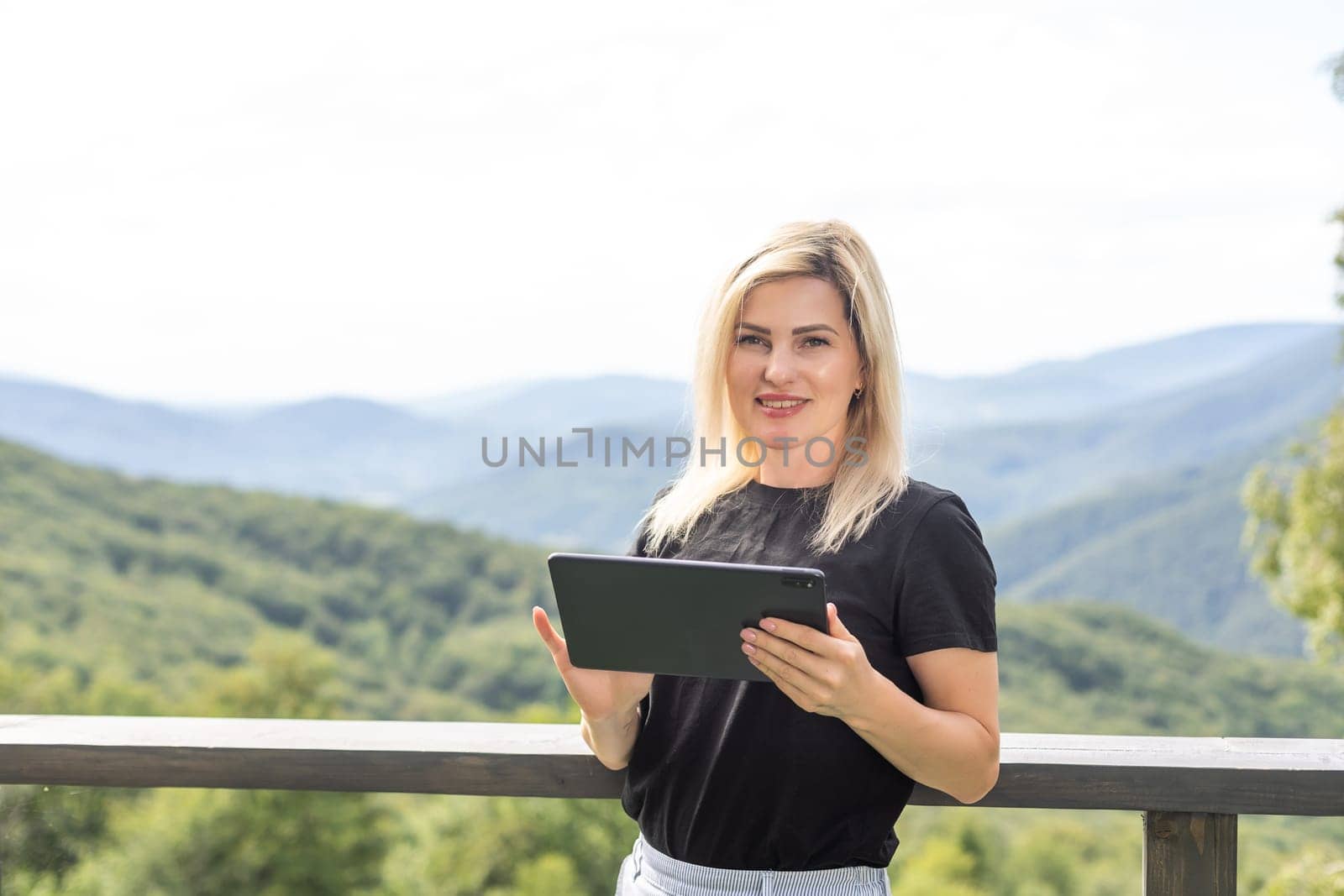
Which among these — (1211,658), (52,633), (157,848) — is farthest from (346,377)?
(157,848)

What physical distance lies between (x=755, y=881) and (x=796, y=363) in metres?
0.58

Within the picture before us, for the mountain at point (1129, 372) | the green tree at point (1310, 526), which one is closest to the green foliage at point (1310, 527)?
the green tree at point (1310, 526)

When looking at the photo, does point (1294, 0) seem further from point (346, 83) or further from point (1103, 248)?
point (1103, 248)

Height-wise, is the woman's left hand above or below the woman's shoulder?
below

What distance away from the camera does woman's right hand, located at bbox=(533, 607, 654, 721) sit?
50.3 inches

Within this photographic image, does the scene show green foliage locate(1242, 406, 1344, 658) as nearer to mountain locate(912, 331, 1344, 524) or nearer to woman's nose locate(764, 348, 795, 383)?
woman's nose locate(764, 348, 795, 383)

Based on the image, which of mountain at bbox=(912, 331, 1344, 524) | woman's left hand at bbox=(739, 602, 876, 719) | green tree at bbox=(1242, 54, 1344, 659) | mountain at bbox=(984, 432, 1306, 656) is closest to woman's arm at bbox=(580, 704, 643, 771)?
woman's left hand at bbox=(739, 602, 876, 719)

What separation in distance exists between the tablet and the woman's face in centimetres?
29

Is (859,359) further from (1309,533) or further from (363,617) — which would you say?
(363,617)

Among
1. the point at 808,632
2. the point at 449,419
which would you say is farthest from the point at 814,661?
the point at 449,419

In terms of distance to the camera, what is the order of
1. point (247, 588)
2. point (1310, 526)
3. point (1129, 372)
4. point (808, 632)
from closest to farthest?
point (808, 632) → point (1310, 526) → point (247, 588) → point (1129, 372)

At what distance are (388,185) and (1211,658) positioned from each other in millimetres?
59795

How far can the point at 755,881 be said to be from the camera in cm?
120

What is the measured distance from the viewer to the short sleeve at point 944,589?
45.3 inches
